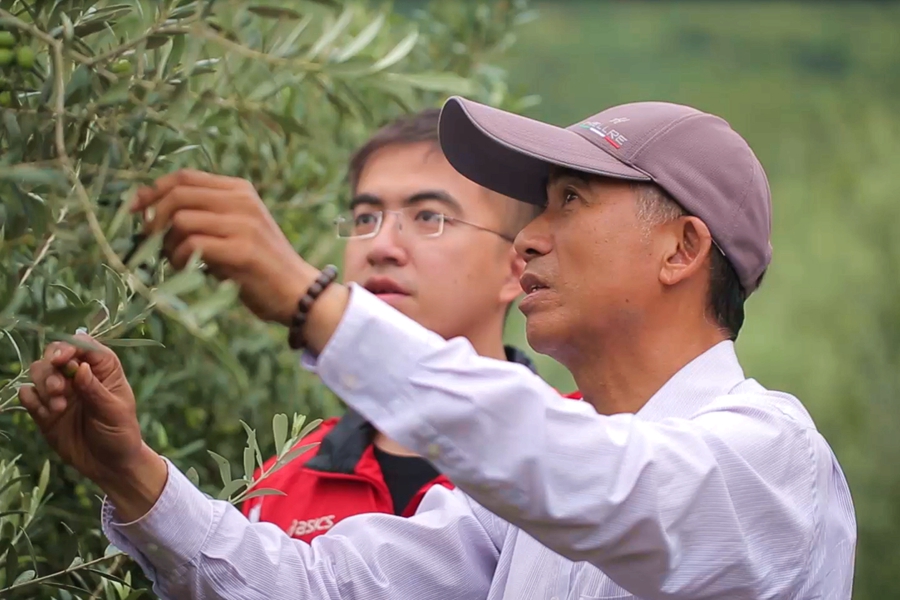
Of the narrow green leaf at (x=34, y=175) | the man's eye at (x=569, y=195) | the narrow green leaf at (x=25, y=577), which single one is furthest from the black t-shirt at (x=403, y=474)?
the narrow green leaf at (x=34, y=175)

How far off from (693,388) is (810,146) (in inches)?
433

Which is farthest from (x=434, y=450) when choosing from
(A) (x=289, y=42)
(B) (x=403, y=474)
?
(B) (x=403, y=474)

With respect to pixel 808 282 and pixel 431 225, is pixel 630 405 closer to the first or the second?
pixel 431 225

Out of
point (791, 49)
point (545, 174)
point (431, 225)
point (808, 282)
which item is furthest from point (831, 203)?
point (545, 174)

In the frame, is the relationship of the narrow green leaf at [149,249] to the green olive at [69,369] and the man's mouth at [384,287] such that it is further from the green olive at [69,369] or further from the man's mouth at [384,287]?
the man's mouth at [384,287]

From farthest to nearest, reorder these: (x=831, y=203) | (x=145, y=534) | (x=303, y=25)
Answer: (x=831, y=203)
(x=303, y=25)
(x=145, y=534)

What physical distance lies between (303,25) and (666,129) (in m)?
0.70

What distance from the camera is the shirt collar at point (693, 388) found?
2375 millimetres

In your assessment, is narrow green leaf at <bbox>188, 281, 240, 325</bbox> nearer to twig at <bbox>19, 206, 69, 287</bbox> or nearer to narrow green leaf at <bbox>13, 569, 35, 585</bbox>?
twig at <bbox>19, 206, 69, 287</bbox>

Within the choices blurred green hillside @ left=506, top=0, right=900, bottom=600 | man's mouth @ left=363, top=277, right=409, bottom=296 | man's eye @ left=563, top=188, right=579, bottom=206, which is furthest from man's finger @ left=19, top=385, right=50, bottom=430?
blurred green hillside @ left=506, top=0, right=900, bottom=600

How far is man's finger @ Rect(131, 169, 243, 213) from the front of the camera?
1860mm

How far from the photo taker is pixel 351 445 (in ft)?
11.0

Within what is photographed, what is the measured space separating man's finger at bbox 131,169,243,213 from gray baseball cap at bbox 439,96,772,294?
60 centimetres

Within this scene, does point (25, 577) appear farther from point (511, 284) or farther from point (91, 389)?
point (511, 284)
